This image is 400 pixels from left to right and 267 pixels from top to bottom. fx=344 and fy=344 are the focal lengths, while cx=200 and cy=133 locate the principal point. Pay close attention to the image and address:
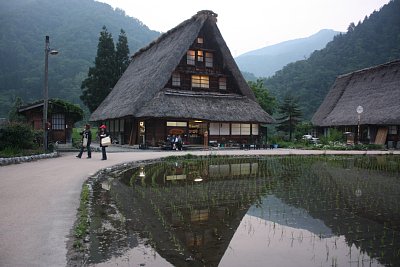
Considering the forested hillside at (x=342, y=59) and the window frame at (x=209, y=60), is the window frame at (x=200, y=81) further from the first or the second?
the forested hillside at (x=342, y=59)

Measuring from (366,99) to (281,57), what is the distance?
414 ft

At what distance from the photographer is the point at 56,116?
1056 inches

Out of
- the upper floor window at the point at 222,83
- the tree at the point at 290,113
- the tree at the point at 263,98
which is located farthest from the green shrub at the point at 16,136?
the tree at the point at 263,98

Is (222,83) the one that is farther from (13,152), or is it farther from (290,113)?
(13,152)

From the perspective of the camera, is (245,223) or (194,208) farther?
(194,208)

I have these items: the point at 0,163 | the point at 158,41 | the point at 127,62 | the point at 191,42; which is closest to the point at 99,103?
the point at 127,62

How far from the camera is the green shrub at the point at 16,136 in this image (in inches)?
586

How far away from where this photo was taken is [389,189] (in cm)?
863

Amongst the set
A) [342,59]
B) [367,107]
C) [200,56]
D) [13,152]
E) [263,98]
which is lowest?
[13,152]

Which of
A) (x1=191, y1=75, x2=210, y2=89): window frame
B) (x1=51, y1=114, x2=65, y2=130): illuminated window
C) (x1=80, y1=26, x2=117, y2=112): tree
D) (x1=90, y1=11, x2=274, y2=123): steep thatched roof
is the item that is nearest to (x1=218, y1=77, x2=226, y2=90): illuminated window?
(x1=90, y1=11, x2=274, y2=123): steep thatched roof

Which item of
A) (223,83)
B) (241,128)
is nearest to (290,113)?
(223,83)

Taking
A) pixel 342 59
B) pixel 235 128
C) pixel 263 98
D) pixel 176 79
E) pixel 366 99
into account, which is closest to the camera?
pixel 176 79

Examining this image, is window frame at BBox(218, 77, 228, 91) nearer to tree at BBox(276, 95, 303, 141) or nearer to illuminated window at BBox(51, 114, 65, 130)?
tree at BBox(276, 95, 303, 141)

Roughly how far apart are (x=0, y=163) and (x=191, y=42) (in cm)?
1880
